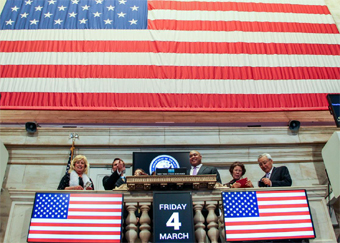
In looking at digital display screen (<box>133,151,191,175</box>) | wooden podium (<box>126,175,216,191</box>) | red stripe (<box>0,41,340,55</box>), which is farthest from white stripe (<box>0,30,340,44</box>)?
wooden podium (<box>126,175,216,191</box>)

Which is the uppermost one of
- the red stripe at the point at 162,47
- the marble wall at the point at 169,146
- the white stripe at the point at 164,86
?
the red stripe at the point at 162,47

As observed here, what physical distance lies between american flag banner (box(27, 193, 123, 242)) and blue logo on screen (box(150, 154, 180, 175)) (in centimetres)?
332

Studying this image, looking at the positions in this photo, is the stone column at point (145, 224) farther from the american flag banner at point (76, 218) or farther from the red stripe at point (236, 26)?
the red stripe at point (236, 26)

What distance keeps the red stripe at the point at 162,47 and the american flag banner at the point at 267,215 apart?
238 inches

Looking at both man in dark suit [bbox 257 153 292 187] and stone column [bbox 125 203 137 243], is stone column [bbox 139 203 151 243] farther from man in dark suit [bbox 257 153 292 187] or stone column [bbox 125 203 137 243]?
man in dark suit [bbox 257 153 292 187]

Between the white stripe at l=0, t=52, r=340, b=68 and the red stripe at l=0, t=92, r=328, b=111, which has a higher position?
the white stripe at l=0, t=52, r=340, b=68

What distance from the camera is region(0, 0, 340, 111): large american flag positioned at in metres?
9.84

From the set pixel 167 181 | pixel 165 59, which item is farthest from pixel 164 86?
pixel 167 181

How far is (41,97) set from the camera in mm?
→ 9727

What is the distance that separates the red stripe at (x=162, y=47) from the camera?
1052 centimetres

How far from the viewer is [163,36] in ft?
35.6

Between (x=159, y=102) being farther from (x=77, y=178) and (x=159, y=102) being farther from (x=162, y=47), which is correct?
(x=77, y=178)

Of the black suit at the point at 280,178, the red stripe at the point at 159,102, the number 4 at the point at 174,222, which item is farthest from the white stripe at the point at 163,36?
the number 4 at the point at 174,222

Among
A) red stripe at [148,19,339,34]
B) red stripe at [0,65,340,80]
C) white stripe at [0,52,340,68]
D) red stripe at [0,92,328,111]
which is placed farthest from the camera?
red stripe at [148,19,339,34]
